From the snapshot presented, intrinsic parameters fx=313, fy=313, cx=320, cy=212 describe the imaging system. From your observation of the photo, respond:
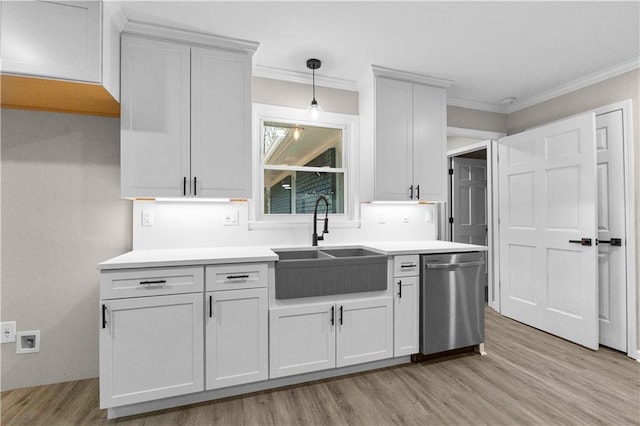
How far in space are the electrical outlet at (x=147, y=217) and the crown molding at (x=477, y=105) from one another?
3203 mm

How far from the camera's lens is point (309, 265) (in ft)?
7.16

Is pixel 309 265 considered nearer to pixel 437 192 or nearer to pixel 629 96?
pixel 437 192

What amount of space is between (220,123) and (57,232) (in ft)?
4.59

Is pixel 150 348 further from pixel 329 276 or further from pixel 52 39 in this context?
pixel 52 39

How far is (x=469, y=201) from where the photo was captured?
481 centimetres

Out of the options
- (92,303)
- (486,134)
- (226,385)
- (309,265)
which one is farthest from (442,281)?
(92,303)

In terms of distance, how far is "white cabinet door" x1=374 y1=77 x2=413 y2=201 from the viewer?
277cm

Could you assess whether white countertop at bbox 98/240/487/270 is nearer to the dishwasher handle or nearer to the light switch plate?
the dishwasher handle

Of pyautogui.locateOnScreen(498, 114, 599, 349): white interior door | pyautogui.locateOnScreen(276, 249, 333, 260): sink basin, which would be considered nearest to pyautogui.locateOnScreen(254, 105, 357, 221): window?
pyautogui.locateOnScreen(276, 249, 333, 260): sink basin

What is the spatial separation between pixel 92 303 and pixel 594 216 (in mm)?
4140

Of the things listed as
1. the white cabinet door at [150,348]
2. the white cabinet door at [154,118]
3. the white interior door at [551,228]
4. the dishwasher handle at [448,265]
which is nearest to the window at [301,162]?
the white cabinet door at [154,118]

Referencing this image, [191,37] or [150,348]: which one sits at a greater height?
[191,37]

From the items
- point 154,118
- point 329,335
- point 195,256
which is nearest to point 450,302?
point 329,335

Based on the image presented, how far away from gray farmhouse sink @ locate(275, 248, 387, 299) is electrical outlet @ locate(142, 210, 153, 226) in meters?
1.08
